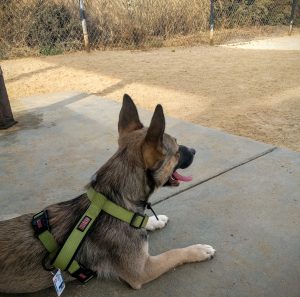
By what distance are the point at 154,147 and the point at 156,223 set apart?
1.00 metres

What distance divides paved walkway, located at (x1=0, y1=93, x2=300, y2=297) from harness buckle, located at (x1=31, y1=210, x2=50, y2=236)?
0.51 meters

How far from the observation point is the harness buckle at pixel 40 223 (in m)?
2.45

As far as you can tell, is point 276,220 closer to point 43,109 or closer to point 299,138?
point 299,138

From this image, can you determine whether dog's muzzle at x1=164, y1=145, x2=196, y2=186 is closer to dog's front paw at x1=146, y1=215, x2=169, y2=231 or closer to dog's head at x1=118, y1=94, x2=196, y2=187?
dog's head at x1=118, y1=94, x2=196, y2=187

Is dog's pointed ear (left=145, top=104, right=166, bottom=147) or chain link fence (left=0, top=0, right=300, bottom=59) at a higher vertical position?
dog's pointed ear (left=145, top=104, right=166, bottom=147)

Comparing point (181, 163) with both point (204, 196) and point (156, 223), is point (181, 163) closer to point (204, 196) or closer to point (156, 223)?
point (156, 223)

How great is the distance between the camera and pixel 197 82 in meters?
8.65

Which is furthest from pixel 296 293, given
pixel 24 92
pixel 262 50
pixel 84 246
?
pixel 262 50

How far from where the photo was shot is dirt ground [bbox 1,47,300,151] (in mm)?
6008

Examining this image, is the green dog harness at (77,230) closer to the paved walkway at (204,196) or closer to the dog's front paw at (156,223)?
the paved walkway at (204,196)

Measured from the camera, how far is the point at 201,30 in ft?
54.7

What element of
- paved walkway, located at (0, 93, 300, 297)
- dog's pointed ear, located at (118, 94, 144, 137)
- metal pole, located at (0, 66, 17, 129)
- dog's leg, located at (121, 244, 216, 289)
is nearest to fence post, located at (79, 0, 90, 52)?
metal pole, located at (0, 66, 17, 129)

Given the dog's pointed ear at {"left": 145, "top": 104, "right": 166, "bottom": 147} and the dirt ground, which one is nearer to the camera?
the dog's pointed ear at {"left": 145, "top": 104, "right": 166, "bottom": 147}

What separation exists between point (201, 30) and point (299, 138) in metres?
12.8
